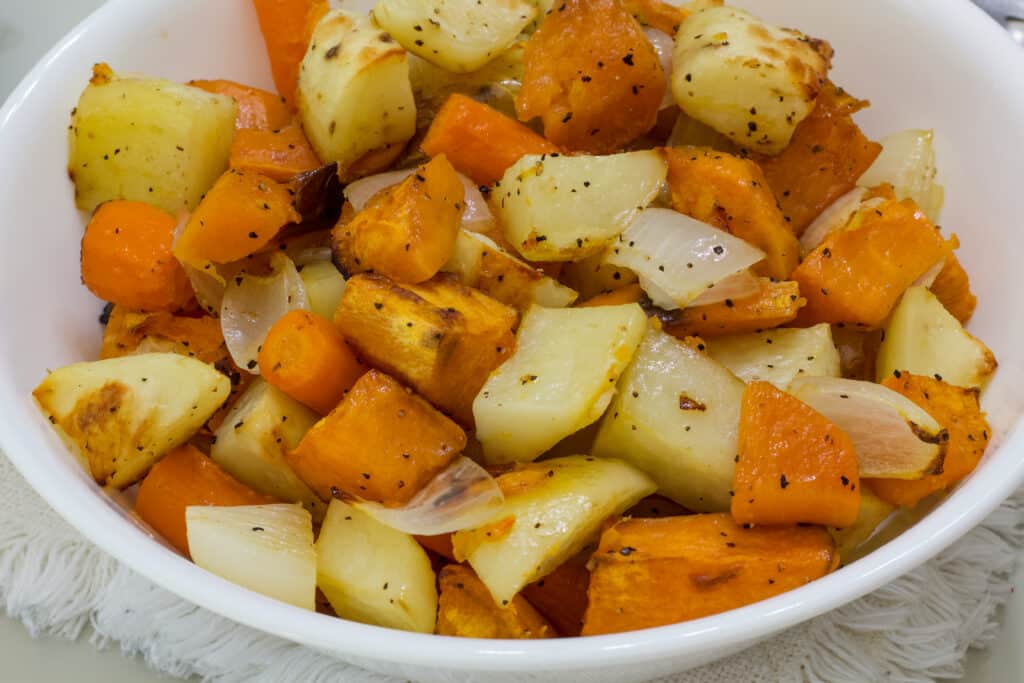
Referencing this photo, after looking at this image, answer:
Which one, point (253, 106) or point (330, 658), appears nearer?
point (330, 658)

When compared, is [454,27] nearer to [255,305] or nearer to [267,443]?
[255,305]

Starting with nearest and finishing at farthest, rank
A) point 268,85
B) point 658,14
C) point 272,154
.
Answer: point 272,154 → point 658,14 → point 268,85

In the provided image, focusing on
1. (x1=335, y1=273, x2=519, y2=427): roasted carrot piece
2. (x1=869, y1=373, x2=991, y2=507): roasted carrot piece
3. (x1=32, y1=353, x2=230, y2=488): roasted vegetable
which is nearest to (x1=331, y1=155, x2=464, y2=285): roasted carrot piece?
(x1=335, y1=273, x2=519, y2=427): roasted carrot piece

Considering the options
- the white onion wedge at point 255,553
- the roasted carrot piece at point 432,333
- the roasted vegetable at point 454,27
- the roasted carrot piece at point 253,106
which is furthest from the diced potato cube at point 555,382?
the roasted carrot piece at point 253,106

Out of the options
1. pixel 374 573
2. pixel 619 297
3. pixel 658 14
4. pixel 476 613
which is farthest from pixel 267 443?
pixel 658 14

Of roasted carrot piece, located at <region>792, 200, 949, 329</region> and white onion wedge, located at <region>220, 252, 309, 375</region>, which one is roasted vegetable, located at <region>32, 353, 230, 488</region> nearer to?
white onion wedge, located at <region>220, 252, 309, 375</region>

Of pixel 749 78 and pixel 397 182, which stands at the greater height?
pixel 749 78

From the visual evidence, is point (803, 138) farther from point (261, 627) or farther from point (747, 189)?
point (261, 627)
